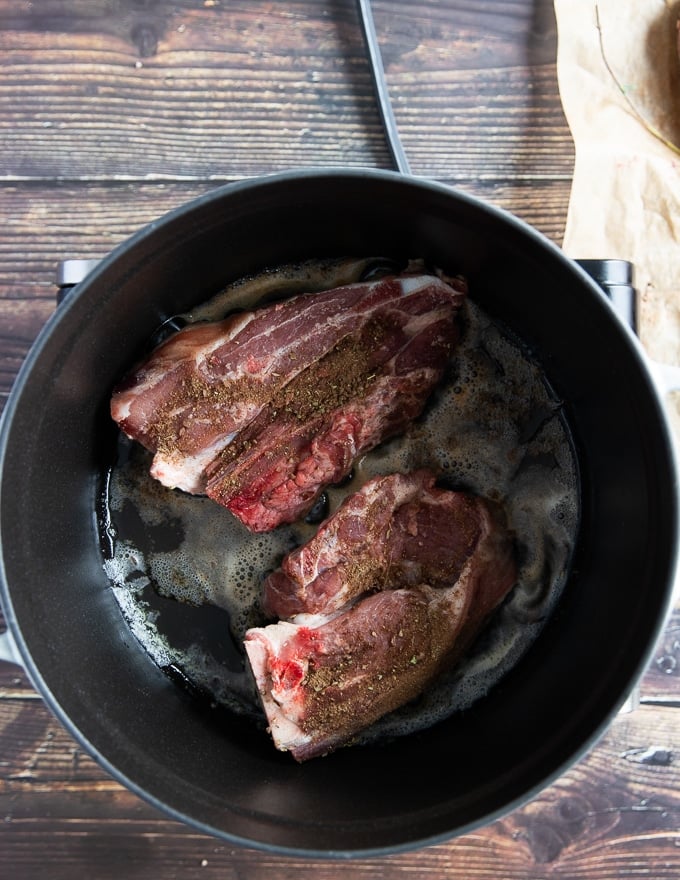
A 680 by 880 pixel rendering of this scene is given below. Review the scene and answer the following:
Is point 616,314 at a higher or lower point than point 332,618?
higher

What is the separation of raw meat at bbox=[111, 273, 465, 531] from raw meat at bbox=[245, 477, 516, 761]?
14cm

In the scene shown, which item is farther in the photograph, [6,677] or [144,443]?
[6,677]

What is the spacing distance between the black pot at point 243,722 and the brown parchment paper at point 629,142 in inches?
10.2

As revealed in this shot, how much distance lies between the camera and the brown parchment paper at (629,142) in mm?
1362

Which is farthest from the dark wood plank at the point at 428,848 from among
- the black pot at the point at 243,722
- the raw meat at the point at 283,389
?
the raw meat at the point at 283,389

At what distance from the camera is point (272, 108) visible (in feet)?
4.51

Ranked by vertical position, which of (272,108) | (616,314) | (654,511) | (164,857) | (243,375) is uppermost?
(272,108)

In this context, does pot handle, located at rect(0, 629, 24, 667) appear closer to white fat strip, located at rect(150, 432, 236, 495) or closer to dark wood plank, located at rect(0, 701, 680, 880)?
white fat strip, located at rect(150, 432, 236, 495)

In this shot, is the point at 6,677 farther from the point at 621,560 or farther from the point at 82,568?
the point at 621,560

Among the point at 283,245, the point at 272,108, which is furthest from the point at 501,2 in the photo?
the point at 283,245

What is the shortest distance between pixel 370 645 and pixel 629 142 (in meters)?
1.02

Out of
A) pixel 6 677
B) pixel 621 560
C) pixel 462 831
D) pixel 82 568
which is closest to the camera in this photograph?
pixel 462 831

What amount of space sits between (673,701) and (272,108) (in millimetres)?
1333

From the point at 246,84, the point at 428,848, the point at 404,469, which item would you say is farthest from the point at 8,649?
the point at 246,84
